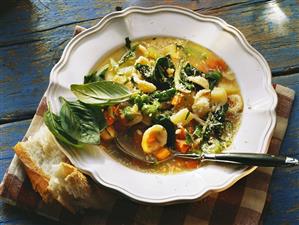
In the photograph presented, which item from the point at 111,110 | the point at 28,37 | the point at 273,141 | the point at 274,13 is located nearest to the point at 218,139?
the point at 273,141

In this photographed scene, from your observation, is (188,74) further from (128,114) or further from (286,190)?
(286,190)

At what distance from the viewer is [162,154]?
2822 mm

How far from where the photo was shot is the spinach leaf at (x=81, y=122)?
267 centimetres

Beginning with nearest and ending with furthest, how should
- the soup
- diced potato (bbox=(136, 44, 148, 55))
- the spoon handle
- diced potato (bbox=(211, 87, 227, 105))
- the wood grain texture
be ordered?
the spoon handle → the soup → diced potato (bbox=(211, 87, 227, 105)) → diced potato (bbox=(136, 44, 148, 55)) → the wood grain texture

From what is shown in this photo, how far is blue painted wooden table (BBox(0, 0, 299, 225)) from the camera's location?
3137mm

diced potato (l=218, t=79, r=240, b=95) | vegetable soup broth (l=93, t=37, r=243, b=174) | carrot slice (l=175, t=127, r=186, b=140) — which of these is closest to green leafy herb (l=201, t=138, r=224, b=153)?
vegetable soup broth (l=93, t=37, r=243, b=174)

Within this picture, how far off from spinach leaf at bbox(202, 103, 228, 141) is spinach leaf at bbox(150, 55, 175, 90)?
320 mm

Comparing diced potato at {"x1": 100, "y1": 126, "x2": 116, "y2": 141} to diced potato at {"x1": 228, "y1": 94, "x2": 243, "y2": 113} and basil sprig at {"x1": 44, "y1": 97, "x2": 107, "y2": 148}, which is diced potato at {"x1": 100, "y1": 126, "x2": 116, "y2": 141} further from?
diced potato at {"x1": 228, "y1": 94, "x2": 243, "y2": 113}

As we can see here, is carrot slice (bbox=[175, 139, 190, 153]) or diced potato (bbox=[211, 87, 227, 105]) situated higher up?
diced potato (bbox=[211, 87, 227, 105])

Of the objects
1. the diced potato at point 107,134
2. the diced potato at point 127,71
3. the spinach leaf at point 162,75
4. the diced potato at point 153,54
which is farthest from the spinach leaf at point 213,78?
the diced potato at point 107,134

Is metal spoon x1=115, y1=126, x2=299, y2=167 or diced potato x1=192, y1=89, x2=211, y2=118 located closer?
metal spoon x1=115, y1=126, x2=299, y2=167

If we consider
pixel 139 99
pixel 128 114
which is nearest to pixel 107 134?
pixel 128 114

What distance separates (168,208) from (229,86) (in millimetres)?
827

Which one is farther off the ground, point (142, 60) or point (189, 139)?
point (142, 60)
